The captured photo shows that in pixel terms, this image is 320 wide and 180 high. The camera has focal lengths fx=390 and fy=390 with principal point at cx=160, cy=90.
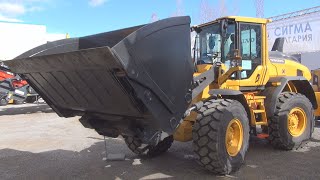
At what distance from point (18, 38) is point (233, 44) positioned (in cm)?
3320

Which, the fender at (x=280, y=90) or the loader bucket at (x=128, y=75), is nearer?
the loader bucket at (x=128, y=75)

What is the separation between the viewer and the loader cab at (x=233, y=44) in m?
6.64

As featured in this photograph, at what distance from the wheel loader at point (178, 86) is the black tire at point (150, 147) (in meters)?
0.02

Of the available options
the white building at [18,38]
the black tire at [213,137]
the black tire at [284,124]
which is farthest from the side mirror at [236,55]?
the white building at [18,38]

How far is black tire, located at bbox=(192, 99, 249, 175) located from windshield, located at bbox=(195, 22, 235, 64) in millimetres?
1327

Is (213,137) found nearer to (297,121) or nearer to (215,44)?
(215,44)

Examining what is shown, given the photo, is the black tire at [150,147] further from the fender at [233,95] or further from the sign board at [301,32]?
the sign board at [301,32]

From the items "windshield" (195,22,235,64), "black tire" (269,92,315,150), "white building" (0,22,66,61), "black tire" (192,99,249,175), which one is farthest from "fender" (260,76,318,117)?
"white building" (0,22,66,61)

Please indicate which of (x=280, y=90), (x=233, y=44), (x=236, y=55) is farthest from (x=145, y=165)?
(x=280, y=90)

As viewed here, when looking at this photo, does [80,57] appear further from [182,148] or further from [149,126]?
[182,148]

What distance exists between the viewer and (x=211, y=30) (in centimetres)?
690

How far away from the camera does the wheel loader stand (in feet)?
14.7

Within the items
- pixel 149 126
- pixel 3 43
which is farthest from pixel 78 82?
pixel 3 43

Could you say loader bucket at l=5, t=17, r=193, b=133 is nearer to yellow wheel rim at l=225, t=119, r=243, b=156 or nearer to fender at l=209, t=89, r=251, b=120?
fender at l=209, t=89, r=251, b=120
